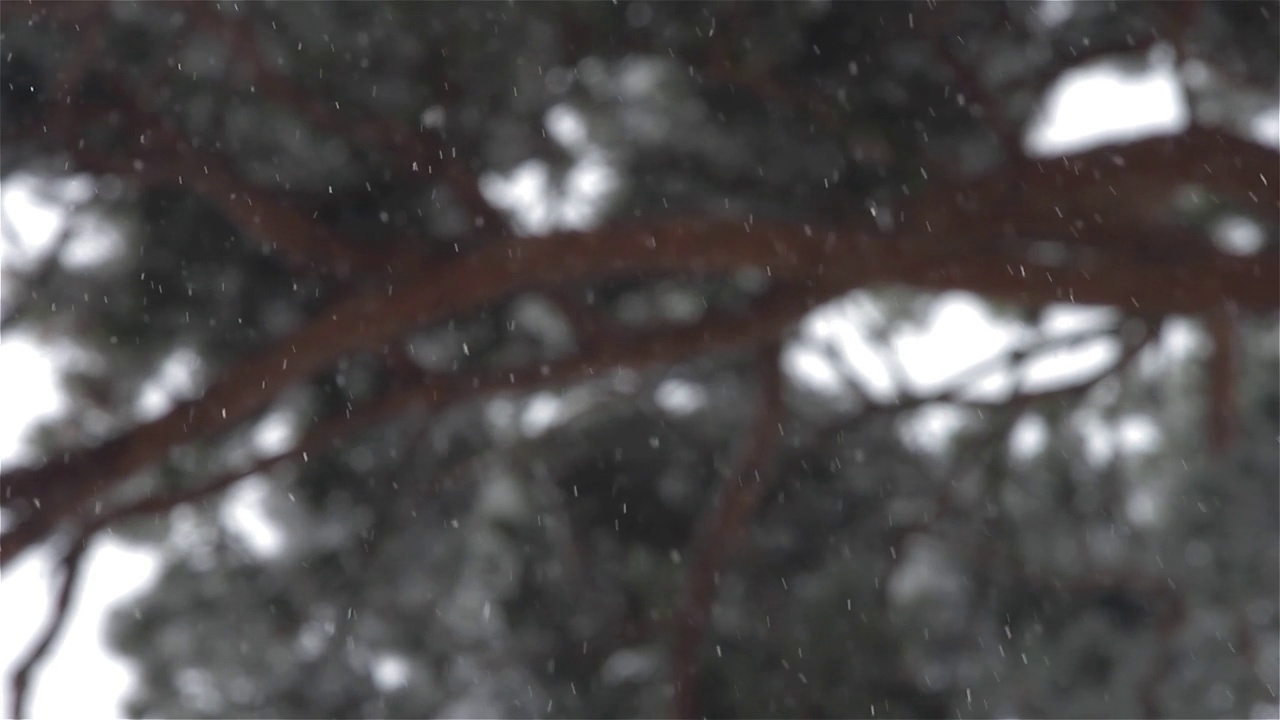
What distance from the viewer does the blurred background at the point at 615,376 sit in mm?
2885

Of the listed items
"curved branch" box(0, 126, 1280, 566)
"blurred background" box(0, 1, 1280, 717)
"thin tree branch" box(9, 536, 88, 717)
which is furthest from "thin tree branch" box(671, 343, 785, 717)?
"thin tree branch" box(9, 536, 88, 717)

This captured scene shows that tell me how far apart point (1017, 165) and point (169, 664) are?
250 centimetres

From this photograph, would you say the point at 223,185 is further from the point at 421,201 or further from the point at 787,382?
the point at 787,382

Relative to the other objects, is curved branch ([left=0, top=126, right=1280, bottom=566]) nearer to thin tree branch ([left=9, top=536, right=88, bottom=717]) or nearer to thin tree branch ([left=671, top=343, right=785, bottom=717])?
thin tree branch ([left=9, top=536, right=88, bottom=717])

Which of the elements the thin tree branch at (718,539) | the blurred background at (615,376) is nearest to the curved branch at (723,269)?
the blurred background at (615,376)

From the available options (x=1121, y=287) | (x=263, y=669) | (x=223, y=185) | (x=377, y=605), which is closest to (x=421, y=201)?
(x=223, y=185)

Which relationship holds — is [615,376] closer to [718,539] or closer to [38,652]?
[718,539]

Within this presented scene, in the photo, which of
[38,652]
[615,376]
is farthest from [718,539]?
[38,652]

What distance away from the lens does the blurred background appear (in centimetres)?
288

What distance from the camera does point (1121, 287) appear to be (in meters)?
2.28

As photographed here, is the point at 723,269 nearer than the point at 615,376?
Yes

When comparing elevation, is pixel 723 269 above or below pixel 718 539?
above

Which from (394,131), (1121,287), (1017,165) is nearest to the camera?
(1121,287)

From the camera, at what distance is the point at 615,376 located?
362cm
